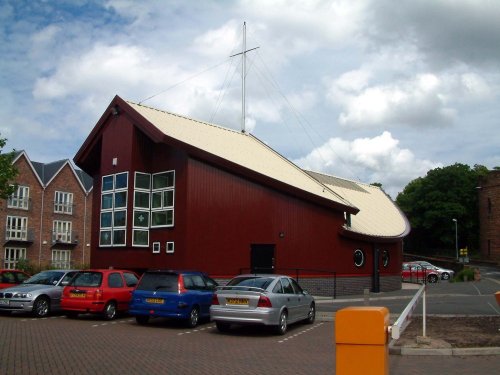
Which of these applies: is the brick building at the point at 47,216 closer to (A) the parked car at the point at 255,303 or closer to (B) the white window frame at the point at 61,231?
(B) the white window frame at the point at 61,231

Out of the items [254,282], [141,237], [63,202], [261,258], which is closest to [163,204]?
[141,237]

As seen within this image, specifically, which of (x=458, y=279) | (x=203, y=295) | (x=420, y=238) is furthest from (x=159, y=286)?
(x=420, y=238)

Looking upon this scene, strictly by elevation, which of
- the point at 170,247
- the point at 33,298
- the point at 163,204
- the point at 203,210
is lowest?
the point at 33,298

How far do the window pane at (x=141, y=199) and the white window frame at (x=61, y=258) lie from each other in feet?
123

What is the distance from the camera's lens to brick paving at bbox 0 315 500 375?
31.2 ft

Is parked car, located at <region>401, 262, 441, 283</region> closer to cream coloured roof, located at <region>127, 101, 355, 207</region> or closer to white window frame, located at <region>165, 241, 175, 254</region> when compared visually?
cream coloured roof, located at <region>127, 101, 355, 207</region>

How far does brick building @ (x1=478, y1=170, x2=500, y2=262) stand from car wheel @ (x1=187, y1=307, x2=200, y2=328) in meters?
59.4

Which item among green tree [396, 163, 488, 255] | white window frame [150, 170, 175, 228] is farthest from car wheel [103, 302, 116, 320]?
green tree [396, 163, 488, 255]

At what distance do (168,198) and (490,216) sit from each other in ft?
185

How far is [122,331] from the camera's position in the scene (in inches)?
555

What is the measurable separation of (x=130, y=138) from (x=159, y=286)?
1005 cm

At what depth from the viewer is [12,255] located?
54281 millimetres

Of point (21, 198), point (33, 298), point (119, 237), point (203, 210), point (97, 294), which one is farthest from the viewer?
point (21, 198)

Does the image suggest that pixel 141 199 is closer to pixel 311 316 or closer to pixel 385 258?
pixel 311 316
